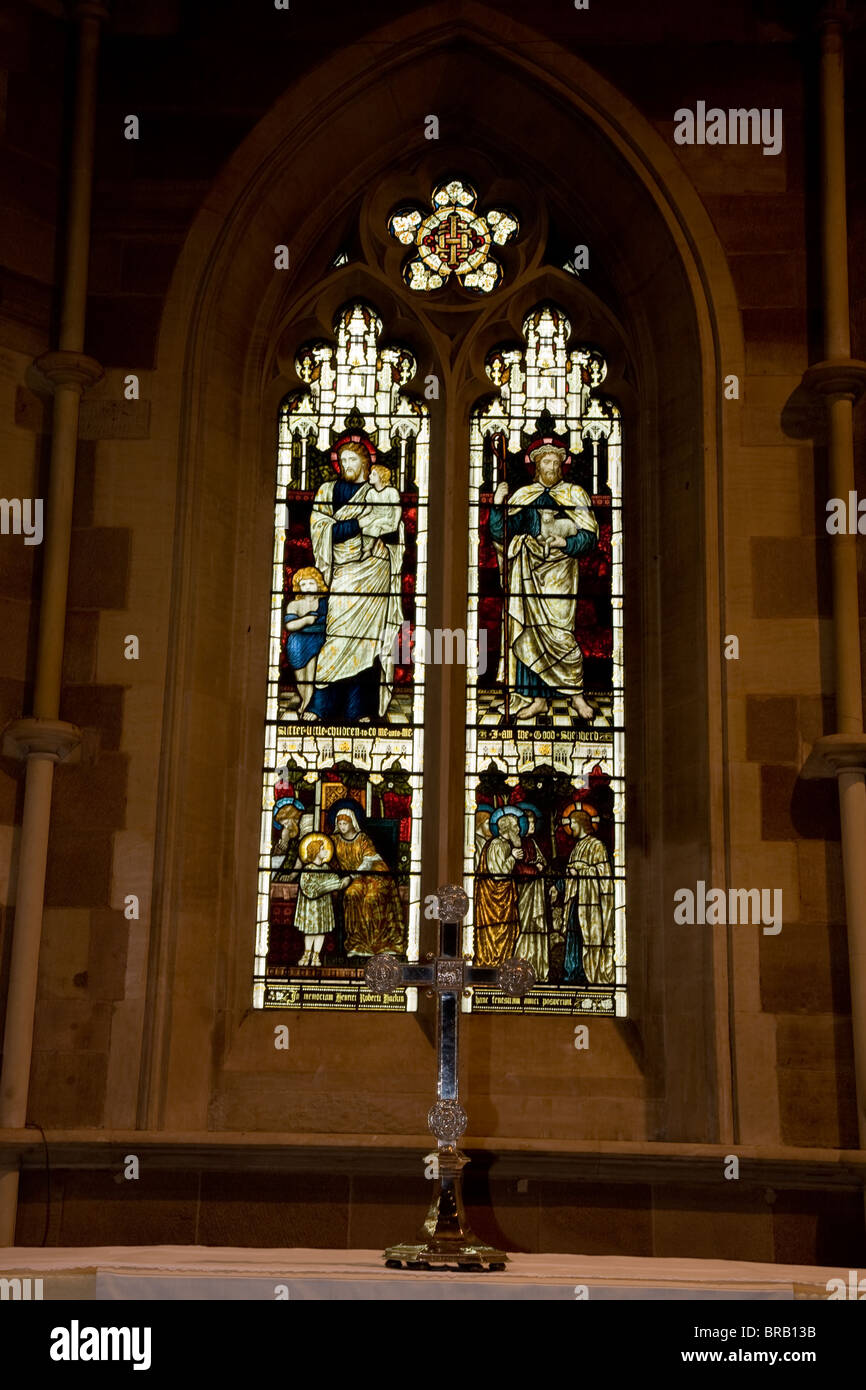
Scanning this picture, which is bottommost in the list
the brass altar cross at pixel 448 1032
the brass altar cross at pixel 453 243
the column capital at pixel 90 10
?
the brass altar cross at pixel 448 1032

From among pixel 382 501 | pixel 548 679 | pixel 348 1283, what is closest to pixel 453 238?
pixel 382 501

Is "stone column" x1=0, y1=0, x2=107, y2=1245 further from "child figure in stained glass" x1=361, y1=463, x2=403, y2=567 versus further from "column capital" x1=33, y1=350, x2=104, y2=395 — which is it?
"child figure in stained glass" x1=361, y1=463, x2=403, y2=567

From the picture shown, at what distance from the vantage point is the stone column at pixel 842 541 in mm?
6672

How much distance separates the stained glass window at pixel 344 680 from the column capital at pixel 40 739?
0.93 m

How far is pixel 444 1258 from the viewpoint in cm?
484

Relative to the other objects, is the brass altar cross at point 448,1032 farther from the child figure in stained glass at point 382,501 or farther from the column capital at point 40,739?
the child figure in stained glass at point 382,501

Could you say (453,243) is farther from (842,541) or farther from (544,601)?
(842,541)

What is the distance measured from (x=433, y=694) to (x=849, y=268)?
2.44 meters

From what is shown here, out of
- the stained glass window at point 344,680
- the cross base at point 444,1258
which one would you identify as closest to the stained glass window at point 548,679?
the stained glass window at point 344,680

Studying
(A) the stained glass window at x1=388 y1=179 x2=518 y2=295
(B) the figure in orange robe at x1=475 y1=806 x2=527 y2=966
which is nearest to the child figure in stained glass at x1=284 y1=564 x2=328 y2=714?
(B) the figure in orange robe at x1=475 y1=806 x2=527 y2=966

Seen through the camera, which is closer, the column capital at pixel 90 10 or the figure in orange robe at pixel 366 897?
the figure in orange robe at pixel 366 897

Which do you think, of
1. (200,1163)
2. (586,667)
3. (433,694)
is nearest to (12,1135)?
(200,1163)

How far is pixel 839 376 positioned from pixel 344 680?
232 centimetres

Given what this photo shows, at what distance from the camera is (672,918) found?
23.4 ft
